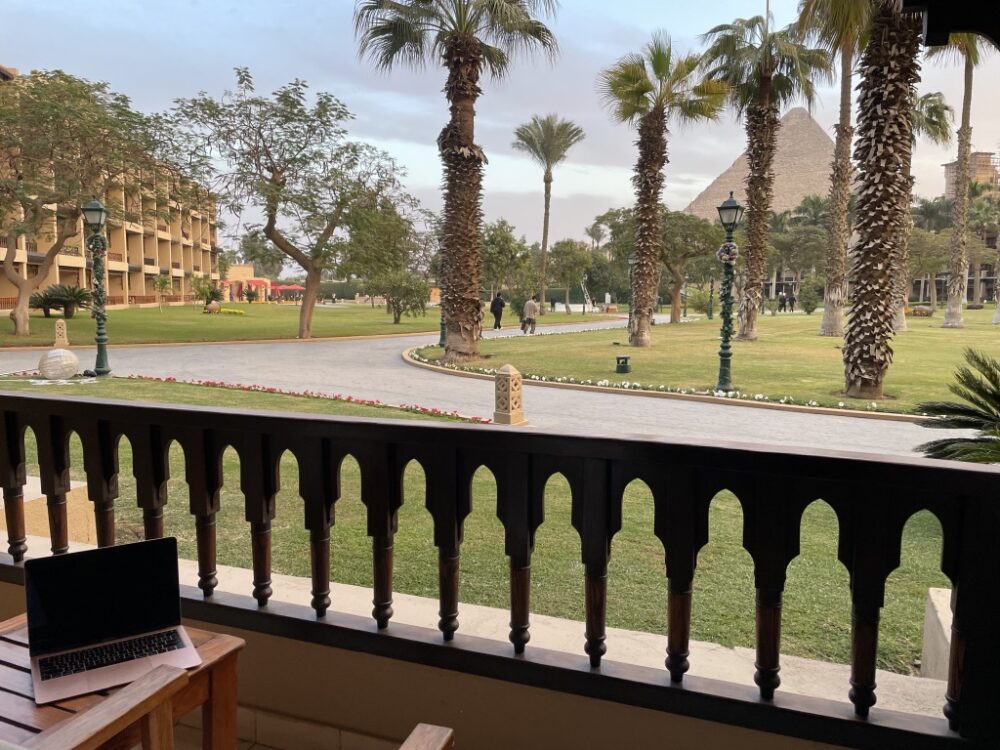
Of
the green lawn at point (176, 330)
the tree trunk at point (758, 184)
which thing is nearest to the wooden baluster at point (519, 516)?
the green lawn at point (176, 330)

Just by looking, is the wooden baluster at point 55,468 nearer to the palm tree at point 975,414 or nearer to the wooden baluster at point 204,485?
the wooden baluster at point 204,485

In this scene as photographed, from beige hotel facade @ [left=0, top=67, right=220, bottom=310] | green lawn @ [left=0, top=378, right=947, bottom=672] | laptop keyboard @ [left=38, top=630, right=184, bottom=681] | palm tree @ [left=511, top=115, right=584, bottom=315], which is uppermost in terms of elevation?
palm tree @ [left=511, top=115, right=584, bottom=315]

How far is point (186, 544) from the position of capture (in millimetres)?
4465

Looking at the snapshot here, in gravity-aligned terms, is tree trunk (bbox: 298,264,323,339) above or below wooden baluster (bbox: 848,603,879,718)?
above

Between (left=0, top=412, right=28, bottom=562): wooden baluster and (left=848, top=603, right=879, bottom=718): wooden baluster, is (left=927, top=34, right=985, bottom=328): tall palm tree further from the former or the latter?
(left=0, top=412, right=28, bottom=562): wooden baluster

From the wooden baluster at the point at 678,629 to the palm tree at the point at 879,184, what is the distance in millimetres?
11685

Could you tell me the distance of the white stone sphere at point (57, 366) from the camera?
12.7 m

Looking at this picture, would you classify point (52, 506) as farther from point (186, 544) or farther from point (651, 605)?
point (651, 605)

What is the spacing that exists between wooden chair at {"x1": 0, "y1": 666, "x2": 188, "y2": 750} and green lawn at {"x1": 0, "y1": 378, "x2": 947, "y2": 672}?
40.9 inches

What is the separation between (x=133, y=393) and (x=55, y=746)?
11248mm

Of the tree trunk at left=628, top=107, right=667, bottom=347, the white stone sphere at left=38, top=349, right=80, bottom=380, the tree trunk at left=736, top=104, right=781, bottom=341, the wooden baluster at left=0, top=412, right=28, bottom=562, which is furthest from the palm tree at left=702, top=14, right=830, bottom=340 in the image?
the wooden baluster at left=0, top=412, right=28, bottom=562

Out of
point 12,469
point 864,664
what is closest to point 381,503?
point 864,664

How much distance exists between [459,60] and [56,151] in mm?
13308

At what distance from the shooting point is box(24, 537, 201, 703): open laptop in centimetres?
147
